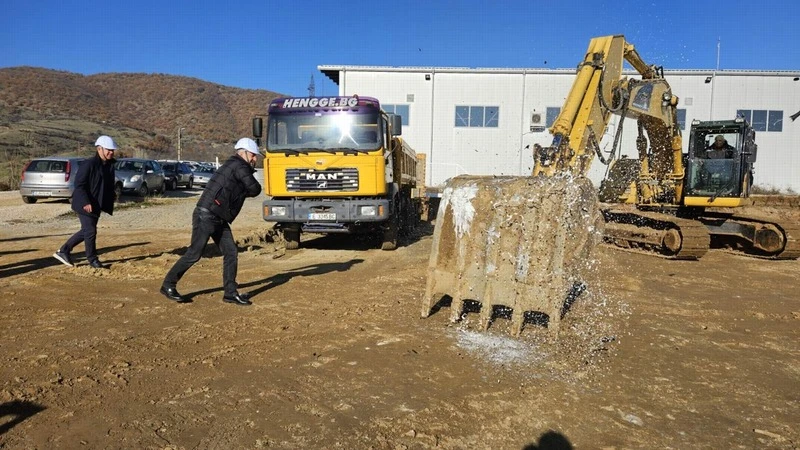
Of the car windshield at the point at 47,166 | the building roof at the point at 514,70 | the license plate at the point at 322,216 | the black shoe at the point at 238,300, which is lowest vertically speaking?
the black shoe at the point at 238,300

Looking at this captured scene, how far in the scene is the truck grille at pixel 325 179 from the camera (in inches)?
389

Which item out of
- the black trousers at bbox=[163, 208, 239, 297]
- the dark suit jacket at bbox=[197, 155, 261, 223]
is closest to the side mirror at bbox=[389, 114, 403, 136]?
the dark suit jacket at bbox=[197, 155, 261, 223]

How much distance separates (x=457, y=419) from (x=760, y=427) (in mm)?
1915

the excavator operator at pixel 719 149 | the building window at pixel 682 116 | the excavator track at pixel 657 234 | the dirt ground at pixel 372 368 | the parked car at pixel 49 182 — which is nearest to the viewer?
the dirt ground at pixel 372 368

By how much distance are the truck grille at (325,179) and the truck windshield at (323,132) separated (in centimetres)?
39

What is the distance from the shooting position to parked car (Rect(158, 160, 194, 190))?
27.3 meters

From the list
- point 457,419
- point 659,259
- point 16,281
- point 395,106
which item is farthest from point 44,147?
point 457,419

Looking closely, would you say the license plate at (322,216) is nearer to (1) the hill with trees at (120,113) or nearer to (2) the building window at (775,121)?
(1) the hill with trees at (120,113)

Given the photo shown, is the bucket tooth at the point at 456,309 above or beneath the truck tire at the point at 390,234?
beneath

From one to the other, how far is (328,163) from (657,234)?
6.53 meters

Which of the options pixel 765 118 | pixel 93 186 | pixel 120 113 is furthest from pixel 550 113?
pixel 120 113

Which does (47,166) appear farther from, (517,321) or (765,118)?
(765,118)

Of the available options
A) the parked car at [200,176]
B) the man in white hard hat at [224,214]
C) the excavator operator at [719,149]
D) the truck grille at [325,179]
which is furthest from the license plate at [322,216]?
the parked car at [200,176]

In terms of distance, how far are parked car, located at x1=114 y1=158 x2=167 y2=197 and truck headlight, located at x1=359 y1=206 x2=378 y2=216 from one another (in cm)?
1459
